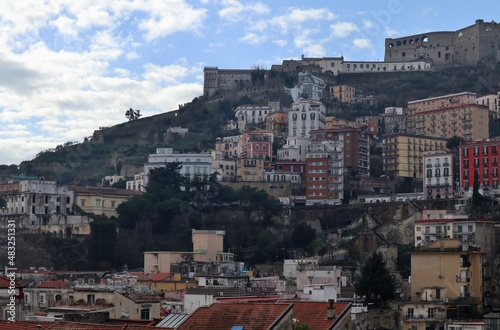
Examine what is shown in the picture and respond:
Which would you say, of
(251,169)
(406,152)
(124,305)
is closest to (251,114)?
(251,169)

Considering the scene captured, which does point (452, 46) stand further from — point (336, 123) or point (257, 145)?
point (257, 145)

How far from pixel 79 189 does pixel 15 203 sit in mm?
7033

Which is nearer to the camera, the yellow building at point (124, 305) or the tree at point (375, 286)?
the yellow building at point (124, 305)

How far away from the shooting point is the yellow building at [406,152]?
389ft

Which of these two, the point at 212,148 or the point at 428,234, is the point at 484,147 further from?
the point at 212,148

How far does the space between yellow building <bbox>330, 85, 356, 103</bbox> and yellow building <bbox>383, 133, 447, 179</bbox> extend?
29.7 m

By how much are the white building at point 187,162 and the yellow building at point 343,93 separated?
3860 cm

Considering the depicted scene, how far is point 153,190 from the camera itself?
106250 millimetres

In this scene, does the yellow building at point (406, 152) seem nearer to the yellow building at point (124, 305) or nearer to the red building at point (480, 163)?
the red building at point (480, 163)

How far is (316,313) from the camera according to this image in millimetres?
29078

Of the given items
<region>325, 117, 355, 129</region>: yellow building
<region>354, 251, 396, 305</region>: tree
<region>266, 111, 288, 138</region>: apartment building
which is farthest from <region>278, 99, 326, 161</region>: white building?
<region>354, 251, 396, 305</region>: tree

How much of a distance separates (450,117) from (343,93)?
25185 mm

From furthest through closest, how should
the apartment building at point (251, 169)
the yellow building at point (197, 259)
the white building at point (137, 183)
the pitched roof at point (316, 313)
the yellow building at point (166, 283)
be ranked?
the white building at point (137, 183)
the apartment building at point (251, 169)
the yellow building at point (197, 259)
the yellow building at point (166, 283)
the pitched roof at point (316, 313)

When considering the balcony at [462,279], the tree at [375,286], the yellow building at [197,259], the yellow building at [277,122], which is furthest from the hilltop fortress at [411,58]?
the balcony at [462,279]
